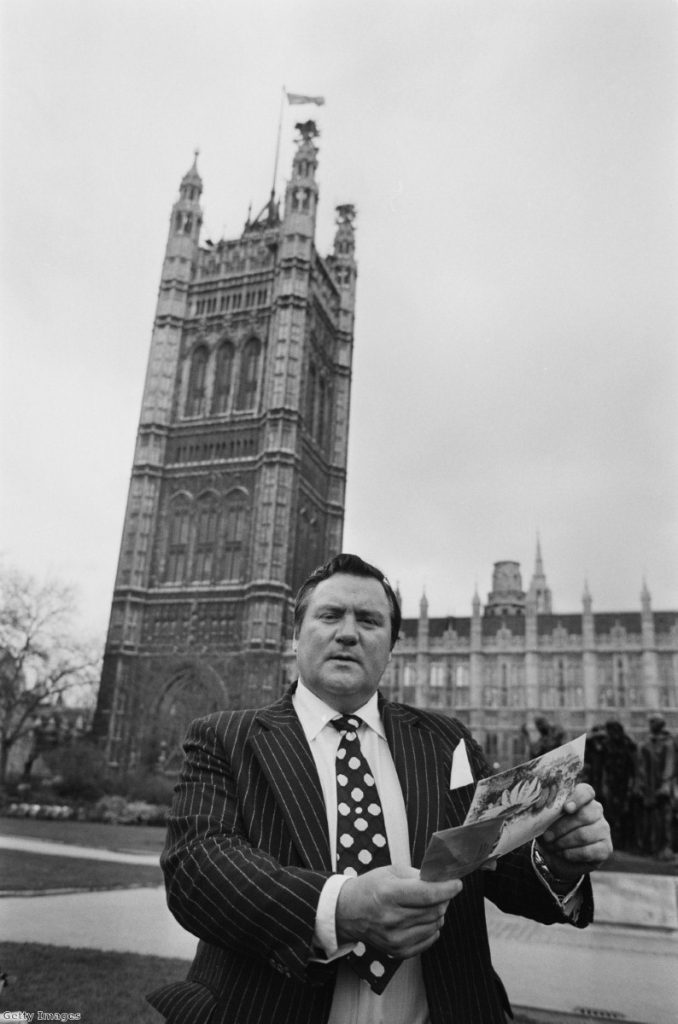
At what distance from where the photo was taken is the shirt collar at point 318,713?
2.02 metres

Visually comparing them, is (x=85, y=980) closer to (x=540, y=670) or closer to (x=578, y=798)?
(x=578, y=798)

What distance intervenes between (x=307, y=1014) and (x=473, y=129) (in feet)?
19.6

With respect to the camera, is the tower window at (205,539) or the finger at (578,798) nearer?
the finger at (578,798)

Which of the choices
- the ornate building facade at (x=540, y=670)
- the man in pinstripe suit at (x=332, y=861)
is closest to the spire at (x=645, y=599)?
the ornate building facade at (x=540, y=670)

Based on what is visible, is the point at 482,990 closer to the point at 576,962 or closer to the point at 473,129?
the point at 576,962

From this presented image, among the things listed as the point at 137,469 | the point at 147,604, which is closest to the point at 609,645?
the point at 147,604

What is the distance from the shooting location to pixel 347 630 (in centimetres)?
204

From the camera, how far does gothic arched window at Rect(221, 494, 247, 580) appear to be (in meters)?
45.6

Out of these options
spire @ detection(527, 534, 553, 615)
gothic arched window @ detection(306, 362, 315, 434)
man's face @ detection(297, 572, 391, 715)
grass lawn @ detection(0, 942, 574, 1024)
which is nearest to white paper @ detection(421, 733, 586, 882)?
man's face @ detection(297, 572, 391, 715)

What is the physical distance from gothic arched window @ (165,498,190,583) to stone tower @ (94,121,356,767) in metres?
0.07

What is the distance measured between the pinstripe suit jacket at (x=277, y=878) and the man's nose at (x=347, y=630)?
0.26m

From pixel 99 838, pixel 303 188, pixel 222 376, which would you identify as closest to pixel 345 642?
pixel 99 838

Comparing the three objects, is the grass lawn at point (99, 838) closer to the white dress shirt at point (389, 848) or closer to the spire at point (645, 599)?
the white dress shirt at point (389, 848)

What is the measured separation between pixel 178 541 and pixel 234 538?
147 inches
